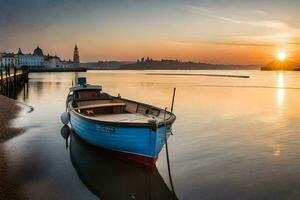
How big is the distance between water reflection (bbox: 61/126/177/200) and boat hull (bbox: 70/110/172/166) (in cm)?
56

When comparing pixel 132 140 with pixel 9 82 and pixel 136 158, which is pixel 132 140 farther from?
pixel 9 82

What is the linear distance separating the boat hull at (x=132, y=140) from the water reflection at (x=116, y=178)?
1.85 feet

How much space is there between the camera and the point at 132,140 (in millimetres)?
14438

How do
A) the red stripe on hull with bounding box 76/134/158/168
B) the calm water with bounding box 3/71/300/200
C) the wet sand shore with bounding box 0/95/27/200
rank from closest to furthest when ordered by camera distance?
the wet sand shore with bounding box 0/95/27/200
the calm water with bounding box 3/71/300/200
the red stripe on hull with bounding box 76/134/158/168

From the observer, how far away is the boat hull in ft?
46.1

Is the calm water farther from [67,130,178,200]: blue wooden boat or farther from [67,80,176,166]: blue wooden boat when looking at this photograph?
[67,80,176,166]: blue wooden boat

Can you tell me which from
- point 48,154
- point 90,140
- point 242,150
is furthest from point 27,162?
point 242,150

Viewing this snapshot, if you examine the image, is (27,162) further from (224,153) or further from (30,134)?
(224,153)

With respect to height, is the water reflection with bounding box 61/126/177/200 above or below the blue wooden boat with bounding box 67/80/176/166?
below

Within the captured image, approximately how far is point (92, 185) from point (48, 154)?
16.7ft

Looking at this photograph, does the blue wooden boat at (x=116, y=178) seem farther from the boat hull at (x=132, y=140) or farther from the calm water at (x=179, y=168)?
the boat hull at (x=132, y=140)

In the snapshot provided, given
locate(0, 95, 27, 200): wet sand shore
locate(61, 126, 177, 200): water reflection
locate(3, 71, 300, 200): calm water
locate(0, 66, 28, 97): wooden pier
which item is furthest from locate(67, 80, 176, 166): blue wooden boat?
locate(0, 66, 28, 97): wooden pier

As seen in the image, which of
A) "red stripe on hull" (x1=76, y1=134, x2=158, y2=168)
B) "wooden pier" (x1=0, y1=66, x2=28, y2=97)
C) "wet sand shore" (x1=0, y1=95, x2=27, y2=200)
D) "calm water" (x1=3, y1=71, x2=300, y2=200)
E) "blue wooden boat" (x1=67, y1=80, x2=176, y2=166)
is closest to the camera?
"wet sand shore" (x1=0, y1=95, x2=27, y2=200)

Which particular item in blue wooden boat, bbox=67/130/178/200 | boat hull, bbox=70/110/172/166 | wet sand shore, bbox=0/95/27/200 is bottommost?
blue wooden boat, bbox=67/130/178/200
